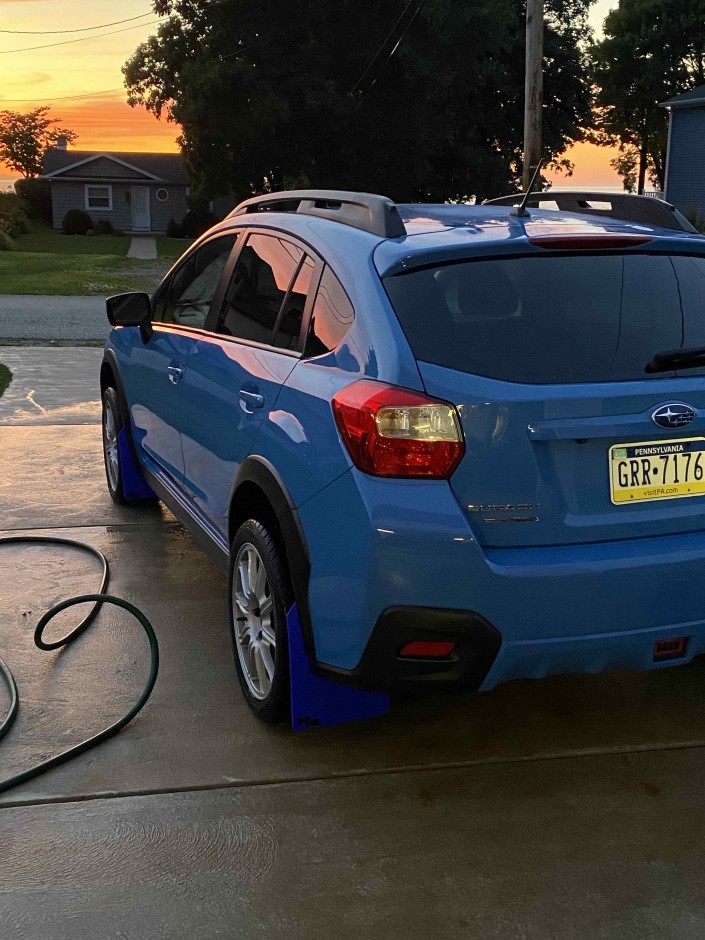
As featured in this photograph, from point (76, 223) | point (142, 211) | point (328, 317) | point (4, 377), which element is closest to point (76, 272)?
point (4, 377)

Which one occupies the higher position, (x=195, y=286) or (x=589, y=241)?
(x=589, y=241)

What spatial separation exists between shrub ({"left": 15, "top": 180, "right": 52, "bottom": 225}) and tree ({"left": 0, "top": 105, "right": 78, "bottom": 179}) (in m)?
8.47

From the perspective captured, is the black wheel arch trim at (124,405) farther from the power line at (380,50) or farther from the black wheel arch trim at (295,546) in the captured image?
the power line at (380,50)

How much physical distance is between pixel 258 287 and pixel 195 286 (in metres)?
1.23

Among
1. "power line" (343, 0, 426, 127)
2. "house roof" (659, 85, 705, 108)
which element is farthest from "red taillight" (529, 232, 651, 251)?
"power line" (343, 0, 426, 127)

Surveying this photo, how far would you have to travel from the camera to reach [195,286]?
221 inches

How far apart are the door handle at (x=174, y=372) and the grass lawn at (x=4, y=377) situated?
643 centimetres

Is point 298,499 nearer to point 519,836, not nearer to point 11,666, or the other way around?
point 519,836

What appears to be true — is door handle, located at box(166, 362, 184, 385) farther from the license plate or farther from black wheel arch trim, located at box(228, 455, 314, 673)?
the license plate

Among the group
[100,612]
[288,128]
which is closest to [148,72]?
[288,128]

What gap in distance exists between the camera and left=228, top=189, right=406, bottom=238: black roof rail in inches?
145

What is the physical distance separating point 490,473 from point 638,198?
187 cm

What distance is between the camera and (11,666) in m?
4.49

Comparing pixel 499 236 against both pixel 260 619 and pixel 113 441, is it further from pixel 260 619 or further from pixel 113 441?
pixel 113 441
